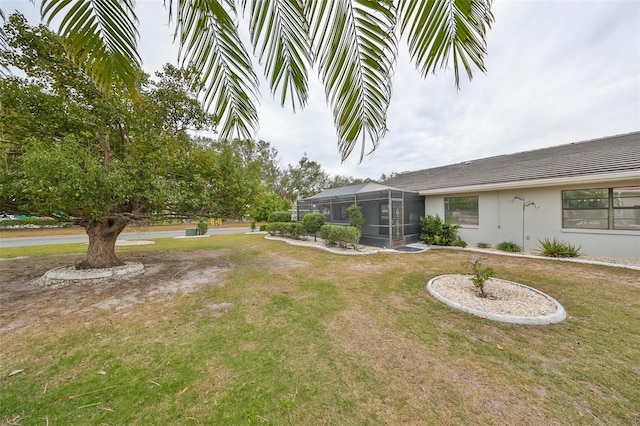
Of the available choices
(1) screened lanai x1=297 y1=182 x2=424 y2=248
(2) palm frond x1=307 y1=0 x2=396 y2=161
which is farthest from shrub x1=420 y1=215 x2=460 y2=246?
(2) palm frond x1=307 y1=0 x2=396 y2=161

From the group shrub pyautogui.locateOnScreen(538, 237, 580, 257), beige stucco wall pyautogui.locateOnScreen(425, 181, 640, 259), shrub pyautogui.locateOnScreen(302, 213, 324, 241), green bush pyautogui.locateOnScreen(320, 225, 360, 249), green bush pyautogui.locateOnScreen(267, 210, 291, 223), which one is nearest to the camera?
beige stucco wall pyautogui.locateOnScreen(425, 181, 640, 259)

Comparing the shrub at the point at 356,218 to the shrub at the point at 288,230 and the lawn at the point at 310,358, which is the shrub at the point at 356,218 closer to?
the shrub at the point at 288,230

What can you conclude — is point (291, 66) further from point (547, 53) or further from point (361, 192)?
point (361, 192)

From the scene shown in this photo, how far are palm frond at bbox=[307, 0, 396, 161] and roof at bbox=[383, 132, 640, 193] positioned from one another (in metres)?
9.85

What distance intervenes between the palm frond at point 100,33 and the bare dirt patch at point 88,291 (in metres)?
4.35

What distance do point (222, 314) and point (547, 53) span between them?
517 centimetres

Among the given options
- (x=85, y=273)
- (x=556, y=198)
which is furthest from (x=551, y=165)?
(x=85, y=273)

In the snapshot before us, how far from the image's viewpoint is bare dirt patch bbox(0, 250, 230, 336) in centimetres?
387

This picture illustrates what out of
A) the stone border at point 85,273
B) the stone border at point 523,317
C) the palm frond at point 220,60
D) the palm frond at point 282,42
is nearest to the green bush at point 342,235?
the stone border at point 523,317

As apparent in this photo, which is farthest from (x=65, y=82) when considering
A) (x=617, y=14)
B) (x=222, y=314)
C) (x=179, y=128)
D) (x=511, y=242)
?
(x=511, y=242)

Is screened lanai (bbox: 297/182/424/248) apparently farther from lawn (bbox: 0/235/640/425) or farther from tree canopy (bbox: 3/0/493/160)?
tree canopy (bbox: 3/0/493/160)

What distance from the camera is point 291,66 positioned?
1108 millimetres

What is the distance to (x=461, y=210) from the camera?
10297 mm

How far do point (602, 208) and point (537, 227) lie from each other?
1658 millimetres
